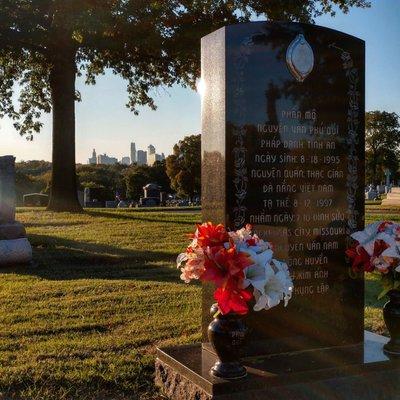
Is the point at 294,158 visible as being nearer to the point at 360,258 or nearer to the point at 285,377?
the point at 360,258

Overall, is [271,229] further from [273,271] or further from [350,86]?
[350,86]

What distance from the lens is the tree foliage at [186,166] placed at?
5922 cm

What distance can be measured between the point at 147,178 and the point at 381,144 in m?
35.0

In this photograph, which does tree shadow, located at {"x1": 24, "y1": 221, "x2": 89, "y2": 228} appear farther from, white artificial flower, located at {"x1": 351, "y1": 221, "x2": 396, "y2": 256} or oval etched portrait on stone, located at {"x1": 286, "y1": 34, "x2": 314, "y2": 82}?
white artificial flower, located at {"x1": 351, "y1": 221, "x2": 396, "y2": 256}

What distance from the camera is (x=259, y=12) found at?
19484 millimetres

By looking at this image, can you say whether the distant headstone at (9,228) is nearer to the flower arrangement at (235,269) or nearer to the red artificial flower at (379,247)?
the flower arrangement at (235,269)

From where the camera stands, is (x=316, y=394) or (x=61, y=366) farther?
(x=61, y=366)

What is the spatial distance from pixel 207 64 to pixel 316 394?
2800 millimetres

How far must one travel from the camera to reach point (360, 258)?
16.5 ft

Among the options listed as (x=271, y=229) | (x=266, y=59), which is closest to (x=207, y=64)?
(x=266, y=59)

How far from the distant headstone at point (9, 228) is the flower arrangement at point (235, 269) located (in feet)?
26.1

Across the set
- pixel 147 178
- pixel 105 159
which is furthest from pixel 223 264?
pixel 105 159

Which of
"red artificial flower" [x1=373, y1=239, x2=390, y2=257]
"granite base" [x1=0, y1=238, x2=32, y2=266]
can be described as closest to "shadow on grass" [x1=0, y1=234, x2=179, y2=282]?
"granite base" [x1=0, y1=238, x2=32, y2=266]

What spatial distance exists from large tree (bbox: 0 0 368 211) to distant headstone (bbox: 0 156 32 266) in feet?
20.9
